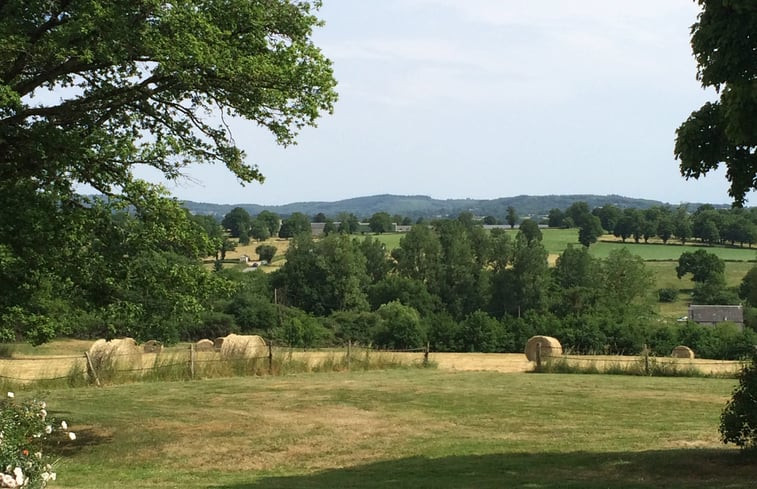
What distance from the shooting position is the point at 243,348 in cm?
3234

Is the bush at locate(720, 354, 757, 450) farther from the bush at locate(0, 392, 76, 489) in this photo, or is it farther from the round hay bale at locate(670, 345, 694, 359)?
the round hay bale at locate(670, 345, 694, 359)

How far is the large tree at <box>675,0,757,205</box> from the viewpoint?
32.1 ft

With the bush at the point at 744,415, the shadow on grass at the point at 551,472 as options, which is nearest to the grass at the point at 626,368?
the shadow on grass at the point at 551,472

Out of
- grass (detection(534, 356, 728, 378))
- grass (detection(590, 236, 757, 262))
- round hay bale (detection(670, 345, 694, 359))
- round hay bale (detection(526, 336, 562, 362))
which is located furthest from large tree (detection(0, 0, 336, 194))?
grass (detection(590, 236, 757, 262))

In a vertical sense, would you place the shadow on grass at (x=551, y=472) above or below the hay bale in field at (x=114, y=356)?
above

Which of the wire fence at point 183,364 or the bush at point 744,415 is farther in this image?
the wire fence at point 183,364

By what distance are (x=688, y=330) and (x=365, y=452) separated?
40317 mm

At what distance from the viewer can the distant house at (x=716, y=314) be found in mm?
89375

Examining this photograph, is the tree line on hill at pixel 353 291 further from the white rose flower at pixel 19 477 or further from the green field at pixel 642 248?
the white rose flower at pixel 19 477

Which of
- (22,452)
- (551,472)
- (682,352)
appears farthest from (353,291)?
(22,452)

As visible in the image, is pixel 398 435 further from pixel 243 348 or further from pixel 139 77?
pixel 243 348

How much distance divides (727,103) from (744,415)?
4.79 m

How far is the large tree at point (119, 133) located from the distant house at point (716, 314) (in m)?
82.2

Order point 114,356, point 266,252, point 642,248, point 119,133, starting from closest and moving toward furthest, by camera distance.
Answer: point 119,133
point 114,356
point 642,248
point 266,252
